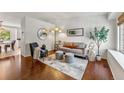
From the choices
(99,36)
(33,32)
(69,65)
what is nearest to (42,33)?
(33,32)

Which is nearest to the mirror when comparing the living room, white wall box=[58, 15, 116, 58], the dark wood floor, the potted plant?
the living room

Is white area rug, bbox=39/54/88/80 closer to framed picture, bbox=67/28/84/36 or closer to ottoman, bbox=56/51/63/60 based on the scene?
ottoman, bbox=56/51/63/60

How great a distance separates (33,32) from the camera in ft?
8.89

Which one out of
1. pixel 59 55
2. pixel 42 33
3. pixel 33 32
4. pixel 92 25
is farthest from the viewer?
pixel 59 55

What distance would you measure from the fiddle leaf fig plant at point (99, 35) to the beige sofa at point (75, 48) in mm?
288

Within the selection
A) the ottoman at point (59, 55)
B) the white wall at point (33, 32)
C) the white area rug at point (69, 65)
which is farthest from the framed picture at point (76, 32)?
the white area rug at point (69, 65)

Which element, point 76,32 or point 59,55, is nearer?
point 76,32

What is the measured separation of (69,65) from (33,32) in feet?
4.28

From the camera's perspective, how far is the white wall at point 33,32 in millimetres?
2557

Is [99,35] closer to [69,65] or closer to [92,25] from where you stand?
[92,25]

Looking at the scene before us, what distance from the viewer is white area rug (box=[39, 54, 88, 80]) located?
264 centimetres
